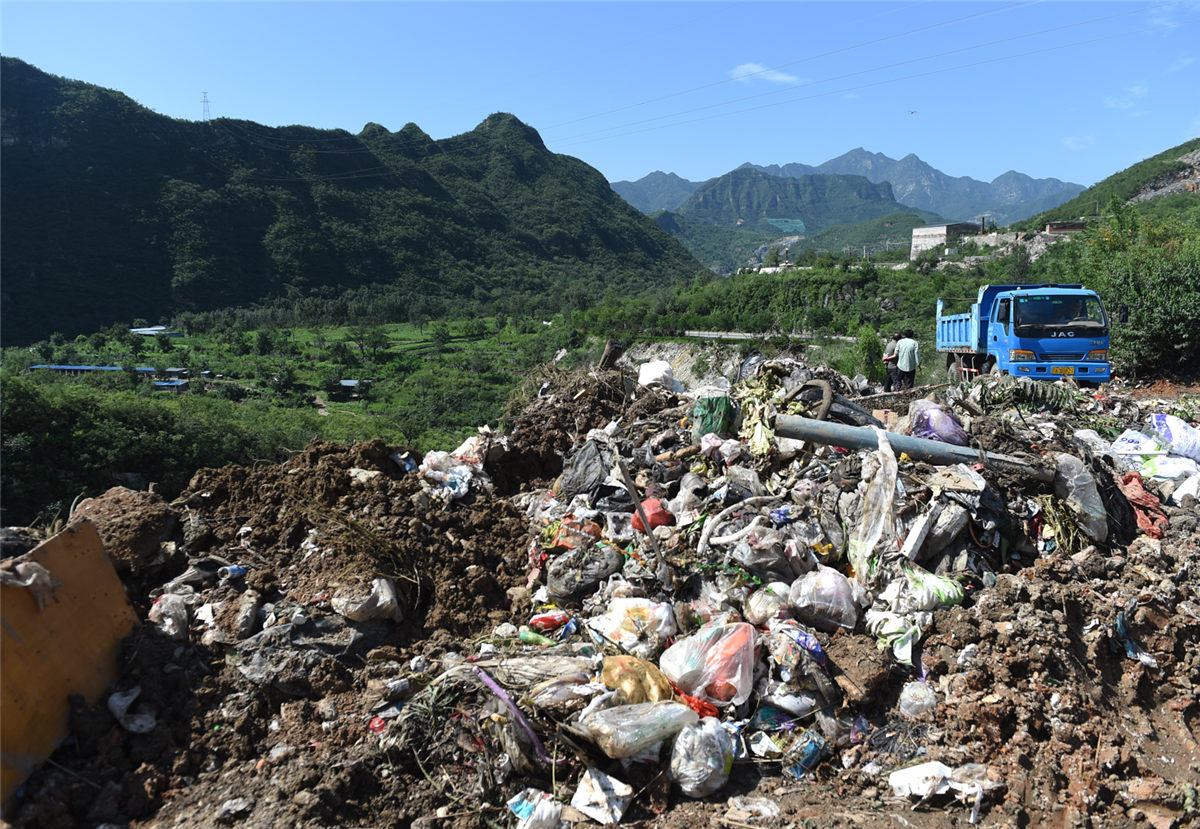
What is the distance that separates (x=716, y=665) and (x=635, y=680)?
399mm

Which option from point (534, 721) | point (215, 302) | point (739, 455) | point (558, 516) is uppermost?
point (215, 302)

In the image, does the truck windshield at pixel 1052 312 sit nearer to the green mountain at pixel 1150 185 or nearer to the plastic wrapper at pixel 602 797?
the plastic wrapper at pixel 602 797

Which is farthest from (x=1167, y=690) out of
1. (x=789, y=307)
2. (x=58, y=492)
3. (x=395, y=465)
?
(x=789, y=307)

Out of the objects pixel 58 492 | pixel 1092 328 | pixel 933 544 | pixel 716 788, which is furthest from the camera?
pixel 58 492

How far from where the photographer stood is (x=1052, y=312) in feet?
31.1

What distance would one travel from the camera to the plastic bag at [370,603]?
360 centimetres

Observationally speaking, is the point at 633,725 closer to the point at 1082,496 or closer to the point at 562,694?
the point at 562,694

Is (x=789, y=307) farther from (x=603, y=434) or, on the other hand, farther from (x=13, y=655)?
(x=13, y=655)

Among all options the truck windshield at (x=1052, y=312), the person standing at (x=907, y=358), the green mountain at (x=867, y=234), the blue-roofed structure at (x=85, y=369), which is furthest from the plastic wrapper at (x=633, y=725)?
the green mountain at (x=867, y=234)

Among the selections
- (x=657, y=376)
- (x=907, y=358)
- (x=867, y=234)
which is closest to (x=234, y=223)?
(x=657, y=376)

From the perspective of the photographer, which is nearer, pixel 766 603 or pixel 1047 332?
pixel 766 603

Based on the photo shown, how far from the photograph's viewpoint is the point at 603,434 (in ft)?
18.7

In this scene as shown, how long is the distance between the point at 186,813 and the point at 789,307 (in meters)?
37.5

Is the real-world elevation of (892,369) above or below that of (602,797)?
above
